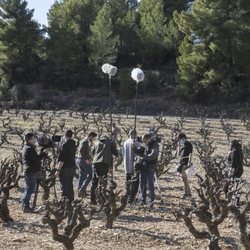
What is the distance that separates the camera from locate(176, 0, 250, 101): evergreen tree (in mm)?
40438

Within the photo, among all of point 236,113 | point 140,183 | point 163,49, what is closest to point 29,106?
point 163,49

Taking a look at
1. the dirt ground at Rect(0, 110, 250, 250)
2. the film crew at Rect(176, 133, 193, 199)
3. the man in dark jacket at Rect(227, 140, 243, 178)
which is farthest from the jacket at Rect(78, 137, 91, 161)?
the man in dark jacket at Rect(227, 140, 243, 178)

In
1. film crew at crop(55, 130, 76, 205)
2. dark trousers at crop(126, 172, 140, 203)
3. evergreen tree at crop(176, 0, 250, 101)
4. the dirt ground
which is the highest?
evergreen tree at crop(176, 0, 250, 101)

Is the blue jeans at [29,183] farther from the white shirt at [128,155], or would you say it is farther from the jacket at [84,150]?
the white shirt at [128,155]

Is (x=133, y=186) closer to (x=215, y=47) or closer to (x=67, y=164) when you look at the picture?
(x=67, y=164)

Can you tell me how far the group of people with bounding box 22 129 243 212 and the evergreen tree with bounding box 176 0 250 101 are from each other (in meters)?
30.3

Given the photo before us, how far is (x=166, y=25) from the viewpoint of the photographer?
5097 cm

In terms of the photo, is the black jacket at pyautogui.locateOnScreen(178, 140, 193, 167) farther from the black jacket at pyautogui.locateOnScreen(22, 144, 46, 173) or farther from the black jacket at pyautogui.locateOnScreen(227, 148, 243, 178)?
the black jacket at pyautogui.locateOnScreen(22, 144, 46, 173)

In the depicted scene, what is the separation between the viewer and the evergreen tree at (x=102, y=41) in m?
48.2

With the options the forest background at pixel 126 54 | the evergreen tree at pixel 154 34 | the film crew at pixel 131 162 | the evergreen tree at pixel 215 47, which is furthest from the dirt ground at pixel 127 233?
the evergreen tree at pixel 154 34

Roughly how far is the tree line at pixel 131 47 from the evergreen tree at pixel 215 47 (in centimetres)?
7

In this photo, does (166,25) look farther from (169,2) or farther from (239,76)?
(239,76)

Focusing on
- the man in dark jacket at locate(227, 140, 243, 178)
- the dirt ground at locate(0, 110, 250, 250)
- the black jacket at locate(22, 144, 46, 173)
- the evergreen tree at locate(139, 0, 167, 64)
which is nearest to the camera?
the dirt ground at locate(0, 110, 250, 250)

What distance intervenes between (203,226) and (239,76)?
3549 centimetres
